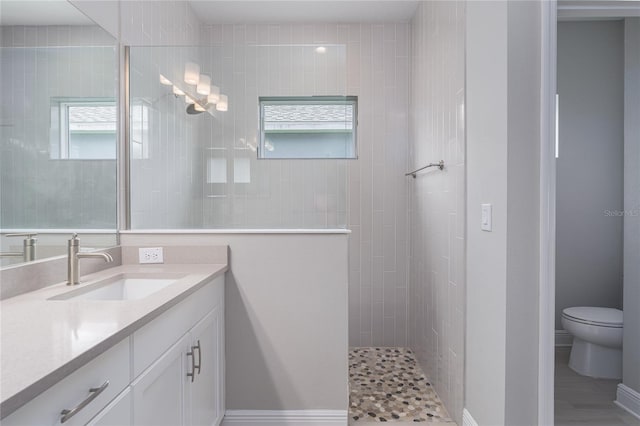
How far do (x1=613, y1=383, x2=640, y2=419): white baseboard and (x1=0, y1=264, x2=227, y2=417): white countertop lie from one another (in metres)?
1.61

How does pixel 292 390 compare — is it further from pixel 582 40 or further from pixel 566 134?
pixel 582 40

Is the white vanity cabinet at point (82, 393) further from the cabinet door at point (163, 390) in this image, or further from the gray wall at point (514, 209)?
the gray wall at point (514, 209)

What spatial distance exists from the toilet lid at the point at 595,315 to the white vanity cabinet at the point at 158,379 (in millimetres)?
1477

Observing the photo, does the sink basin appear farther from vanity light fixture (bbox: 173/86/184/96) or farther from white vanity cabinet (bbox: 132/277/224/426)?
vanity light fixture (bbox: 173/86/184/96)

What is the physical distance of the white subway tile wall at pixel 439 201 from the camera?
79.7 inches

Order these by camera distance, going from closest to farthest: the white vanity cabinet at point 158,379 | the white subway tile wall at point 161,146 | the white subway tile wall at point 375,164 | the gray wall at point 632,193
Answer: the white vanity cabinet at point 158,379 → the gray wall at point 632,193 → the white subway tile wall at point 161,146 → the white subway tile wall at point 375,164

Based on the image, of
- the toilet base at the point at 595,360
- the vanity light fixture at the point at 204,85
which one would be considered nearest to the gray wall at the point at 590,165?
the toilet base at the point at 595,360

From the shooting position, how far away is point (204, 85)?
2129 millimetres

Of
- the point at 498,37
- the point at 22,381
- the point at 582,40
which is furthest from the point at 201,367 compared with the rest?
the point at 582,40

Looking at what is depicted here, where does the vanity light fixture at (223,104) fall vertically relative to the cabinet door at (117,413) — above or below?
above

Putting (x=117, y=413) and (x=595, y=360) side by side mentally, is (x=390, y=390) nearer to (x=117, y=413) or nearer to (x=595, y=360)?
(x=595, y=360)

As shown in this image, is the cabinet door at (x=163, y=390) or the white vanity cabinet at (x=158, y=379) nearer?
the white vanity cabinet at (x=158, y=379)

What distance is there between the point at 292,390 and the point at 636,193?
1736 millimetres

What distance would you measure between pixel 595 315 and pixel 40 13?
245cm
